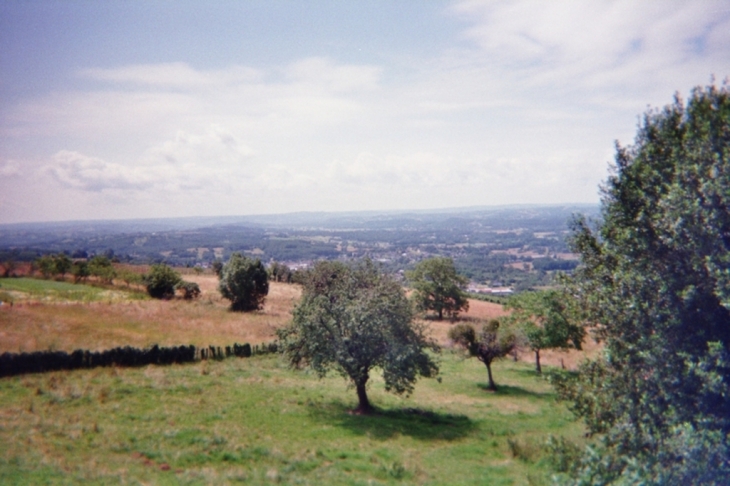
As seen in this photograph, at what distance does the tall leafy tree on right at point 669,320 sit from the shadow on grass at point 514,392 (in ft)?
60.7

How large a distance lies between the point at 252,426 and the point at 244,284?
4031 cm

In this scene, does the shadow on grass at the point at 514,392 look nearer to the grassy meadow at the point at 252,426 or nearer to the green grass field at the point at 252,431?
the grassy meadow at the point at 252,426

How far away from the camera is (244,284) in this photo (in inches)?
2320

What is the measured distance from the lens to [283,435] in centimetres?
1967

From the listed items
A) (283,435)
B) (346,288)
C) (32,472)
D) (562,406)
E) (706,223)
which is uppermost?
(706,223)

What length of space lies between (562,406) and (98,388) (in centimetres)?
2873

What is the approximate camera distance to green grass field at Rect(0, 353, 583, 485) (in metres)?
15.5

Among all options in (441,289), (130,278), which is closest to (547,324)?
(441,289)

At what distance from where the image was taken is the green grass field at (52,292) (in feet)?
175

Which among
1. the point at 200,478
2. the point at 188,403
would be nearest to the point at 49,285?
the point at 188,403

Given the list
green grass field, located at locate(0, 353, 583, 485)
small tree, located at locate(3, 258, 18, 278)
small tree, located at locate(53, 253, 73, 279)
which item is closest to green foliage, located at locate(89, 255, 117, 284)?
small tree, located at locate(53, 253, 73, 279)

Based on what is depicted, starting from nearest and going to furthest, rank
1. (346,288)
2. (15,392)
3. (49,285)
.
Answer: (15,392), (346,288), (49,285)

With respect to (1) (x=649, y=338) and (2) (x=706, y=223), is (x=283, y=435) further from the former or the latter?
(2) (x=706, y=223)

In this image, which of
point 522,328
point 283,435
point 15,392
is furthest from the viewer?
point 522,328
